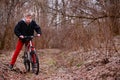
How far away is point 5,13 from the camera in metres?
20.1

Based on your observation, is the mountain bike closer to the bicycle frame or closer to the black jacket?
the bicycle frame

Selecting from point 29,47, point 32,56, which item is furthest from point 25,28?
point 32,56

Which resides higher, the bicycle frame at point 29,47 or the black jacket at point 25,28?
the black jacket at point 25,28

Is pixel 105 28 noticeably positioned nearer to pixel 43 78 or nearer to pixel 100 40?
pixel 100 40

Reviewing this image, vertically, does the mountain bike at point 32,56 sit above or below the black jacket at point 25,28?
below

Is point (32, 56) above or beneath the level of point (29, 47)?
beneath

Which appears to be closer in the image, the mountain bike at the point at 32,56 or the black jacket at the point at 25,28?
the mountain bike at the point at 32,56

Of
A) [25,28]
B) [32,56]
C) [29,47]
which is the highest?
[25,28]

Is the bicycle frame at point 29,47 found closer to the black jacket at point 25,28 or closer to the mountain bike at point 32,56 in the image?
the mountain bike at point 32,56

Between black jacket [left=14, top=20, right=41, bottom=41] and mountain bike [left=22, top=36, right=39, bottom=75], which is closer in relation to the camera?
mountain bike [left=22, top=36, right=39, bottom=75]

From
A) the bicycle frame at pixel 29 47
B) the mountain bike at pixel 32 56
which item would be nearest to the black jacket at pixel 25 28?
the mountain bike at pixel 32 56

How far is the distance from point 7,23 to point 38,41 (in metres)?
4.85

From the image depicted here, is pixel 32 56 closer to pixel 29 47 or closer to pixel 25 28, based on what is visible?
pixel 29 47

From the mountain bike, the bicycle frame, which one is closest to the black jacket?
the mountain bike
